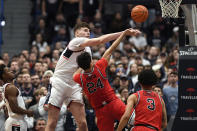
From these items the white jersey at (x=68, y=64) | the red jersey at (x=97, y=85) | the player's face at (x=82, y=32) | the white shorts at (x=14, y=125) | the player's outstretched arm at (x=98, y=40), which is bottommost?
the white shorts at (x=14, y=125)

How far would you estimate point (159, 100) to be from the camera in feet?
29.9

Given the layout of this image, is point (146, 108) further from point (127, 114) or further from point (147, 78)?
point (147, 78)

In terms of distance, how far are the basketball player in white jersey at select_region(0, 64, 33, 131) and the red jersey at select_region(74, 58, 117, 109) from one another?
1462mm

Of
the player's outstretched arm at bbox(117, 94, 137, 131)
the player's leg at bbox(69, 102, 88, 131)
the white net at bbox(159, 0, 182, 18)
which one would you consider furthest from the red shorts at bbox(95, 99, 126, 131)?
the white net at bbox(159, 0, 182, 18)

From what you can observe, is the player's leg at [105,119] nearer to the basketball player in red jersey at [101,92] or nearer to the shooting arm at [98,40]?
the basketball player in red jersey at [101,92]

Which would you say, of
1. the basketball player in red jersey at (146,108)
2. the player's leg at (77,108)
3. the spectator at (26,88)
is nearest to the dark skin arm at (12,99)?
the player's leg at (77,108)

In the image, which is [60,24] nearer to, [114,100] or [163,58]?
[163,58]

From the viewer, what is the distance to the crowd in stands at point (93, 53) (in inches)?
542

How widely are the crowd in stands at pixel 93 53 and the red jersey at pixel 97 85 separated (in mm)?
1436

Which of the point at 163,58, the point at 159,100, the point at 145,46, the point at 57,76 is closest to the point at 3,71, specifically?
the point at 57,76

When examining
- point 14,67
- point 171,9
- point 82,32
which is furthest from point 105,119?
point 14,67

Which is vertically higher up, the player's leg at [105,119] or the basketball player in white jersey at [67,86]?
the basketball player in white jersey at [67,86]

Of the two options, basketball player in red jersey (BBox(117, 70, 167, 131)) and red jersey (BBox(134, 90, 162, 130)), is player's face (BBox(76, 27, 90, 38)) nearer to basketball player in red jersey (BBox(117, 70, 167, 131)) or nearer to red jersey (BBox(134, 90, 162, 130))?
basketball player in red jersey (BBox(117, 70, 167, 131))

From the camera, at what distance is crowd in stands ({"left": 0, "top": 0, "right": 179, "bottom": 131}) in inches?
542
